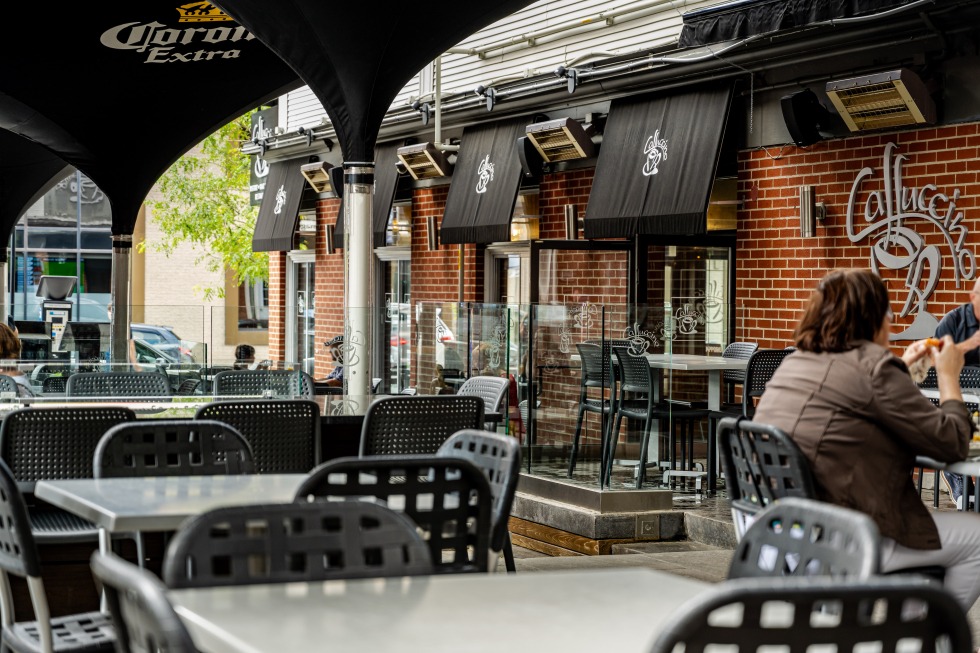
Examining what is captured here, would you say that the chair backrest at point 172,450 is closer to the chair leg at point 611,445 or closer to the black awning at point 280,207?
the chair leg at point 611,445

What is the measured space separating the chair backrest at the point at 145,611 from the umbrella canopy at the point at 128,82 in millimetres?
9450

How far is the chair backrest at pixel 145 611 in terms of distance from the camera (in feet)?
5.99

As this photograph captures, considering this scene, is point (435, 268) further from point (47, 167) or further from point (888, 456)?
point (888, 456)

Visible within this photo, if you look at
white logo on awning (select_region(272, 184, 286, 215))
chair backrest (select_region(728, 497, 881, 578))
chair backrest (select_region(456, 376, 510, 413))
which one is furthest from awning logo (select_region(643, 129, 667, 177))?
white logo on awning (select_region(272, 184, 286, 215))

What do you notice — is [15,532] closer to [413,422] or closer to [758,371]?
[413,422]

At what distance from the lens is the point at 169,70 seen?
1238 centimetres

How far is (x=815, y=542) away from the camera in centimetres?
262

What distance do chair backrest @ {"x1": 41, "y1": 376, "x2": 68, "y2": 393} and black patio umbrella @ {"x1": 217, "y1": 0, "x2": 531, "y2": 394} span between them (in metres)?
2.00

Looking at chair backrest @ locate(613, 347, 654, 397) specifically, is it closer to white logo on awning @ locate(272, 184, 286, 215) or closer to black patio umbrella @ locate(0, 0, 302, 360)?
black patio umbrella @ locate(0, 0, 302, 360)

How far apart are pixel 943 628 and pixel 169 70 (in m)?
11.4

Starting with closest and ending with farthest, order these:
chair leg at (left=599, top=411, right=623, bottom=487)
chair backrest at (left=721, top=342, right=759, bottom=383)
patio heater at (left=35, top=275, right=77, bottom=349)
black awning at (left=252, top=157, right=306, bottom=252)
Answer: chair leg at (left=599, top=411, right=623, bottom=487) < chair backrest at (left=721, top=342, right=759, bottom=383) < black awning at (left=252, top=157, right=306, bottom=252) < patio heater at (left=35, top=275, right=77, bottom=349)

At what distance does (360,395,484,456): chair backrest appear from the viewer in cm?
559

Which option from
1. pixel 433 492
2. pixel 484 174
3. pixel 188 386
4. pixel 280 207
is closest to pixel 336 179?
pixel 280 207

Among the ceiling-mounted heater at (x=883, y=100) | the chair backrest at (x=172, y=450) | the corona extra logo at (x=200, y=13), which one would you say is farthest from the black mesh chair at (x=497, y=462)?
the corona extra logo at (x=200, y=13)
